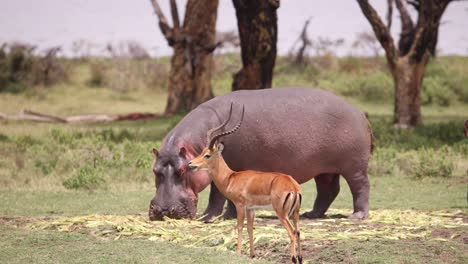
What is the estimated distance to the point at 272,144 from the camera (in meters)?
10.1

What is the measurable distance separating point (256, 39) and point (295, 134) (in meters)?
10.4

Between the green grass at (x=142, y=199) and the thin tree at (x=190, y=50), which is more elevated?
the thin tree at (x=190, y=50)

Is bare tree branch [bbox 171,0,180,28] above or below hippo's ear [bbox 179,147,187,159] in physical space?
above

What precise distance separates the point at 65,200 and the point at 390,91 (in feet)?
71.2

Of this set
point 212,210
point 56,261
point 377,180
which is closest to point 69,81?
point 377,180

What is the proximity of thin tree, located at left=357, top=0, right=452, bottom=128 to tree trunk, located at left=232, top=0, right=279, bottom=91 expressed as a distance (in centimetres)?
263

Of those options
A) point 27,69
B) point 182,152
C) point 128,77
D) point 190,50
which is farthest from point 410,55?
point 27,69

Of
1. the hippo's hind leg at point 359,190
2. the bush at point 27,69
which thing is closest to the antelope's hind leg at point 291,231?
the hippo's hind leg at point 359,190

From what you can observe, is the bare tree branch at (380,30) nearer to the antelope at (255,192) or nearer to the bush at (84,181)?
the bush at (84,181)

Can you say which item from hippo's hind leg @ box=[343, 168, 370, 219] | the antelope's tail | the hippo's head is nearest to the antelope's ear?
the antelope's tail

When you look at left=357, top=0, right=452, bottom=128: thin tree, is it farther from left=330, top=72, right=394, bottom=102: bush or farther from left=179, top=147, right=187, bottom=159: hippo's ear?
left=179, top=147, right=187, bottom=159: hippo's ear

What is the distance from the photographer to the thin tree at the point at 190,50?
2430cm

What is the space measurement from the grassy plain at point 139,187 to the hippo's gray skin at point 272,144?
0.70m

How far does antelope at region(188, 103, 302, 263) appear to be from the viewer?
7289 millimetres
